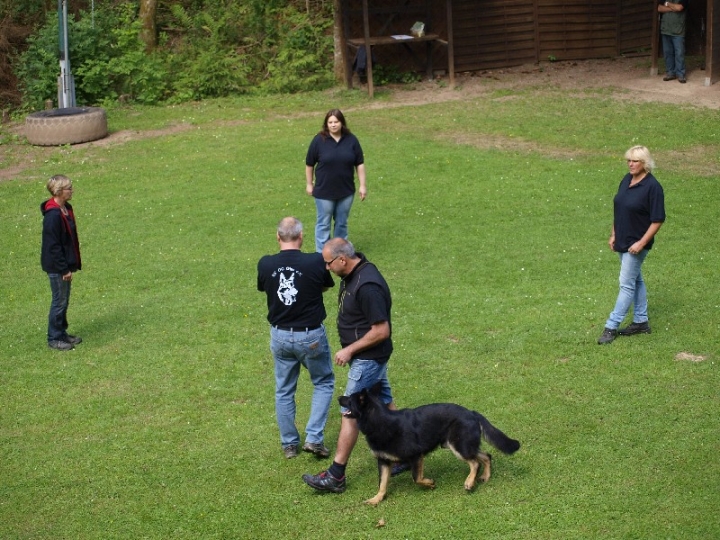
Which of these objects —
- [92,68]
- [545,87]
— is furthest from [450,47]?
[92,68]

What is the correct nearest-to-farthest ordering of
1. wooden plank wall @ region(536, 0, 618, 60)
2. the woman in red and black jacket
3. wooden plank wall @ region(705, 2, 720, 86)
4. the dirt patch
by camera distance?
the woman in red and black jacket, the dirt patch, wooden plank wall @ region(705, 2, 720, 86), wooden plank wall @ region(536, 0, 618, 60)

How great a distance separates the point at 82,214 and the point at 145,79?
26.6 ft

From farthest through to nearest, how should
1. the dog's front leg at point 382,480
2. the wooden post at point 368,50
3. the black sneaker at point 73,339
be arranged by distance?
the wooden post at point 368,50, the black sneaker at point 73,339, the dog's front leg at point 382,480

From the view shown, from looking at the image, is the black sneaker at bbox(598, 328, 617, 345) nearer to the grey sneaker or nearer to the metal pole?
the grey sneaker

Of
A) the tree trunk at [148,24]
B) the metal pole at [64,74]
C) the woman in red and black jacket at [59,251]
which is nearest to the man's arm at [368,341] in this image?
the woman in red and black jacket at [59,251]

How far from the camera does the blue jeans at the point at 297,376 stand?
7539mm

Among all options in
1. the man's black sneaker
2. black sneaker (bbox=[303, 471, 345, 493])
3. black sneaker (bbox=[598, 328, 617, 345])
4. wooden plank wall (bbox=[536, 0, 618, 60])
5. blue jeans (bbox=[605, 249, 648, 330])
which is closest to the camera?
black sneaker (bbox=[303, 471, 345, 493])

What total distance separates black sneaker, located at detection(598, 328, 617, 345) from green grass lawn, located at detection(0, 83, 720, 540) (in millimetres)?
128

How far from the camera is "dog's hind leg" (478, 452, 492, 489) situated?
7.11 meters

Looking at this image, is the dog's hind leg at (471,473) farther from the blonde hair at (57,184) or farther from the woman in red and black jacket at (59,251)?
the blonde hair at (57,184)

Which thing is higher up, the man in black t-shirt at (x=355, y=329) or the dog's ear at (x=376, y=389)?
the man in black t-shirt at (x=355, y=329)

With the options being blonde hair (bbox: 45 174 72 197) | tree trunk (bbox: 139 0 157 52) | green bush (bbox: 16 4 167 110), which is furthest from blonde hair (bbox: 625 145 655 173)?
tree trunk (bbox: 139 0 157 52)

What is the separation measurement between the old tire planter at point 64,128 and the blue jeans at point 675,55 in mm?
11838

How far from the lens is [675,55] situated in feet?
67.3
